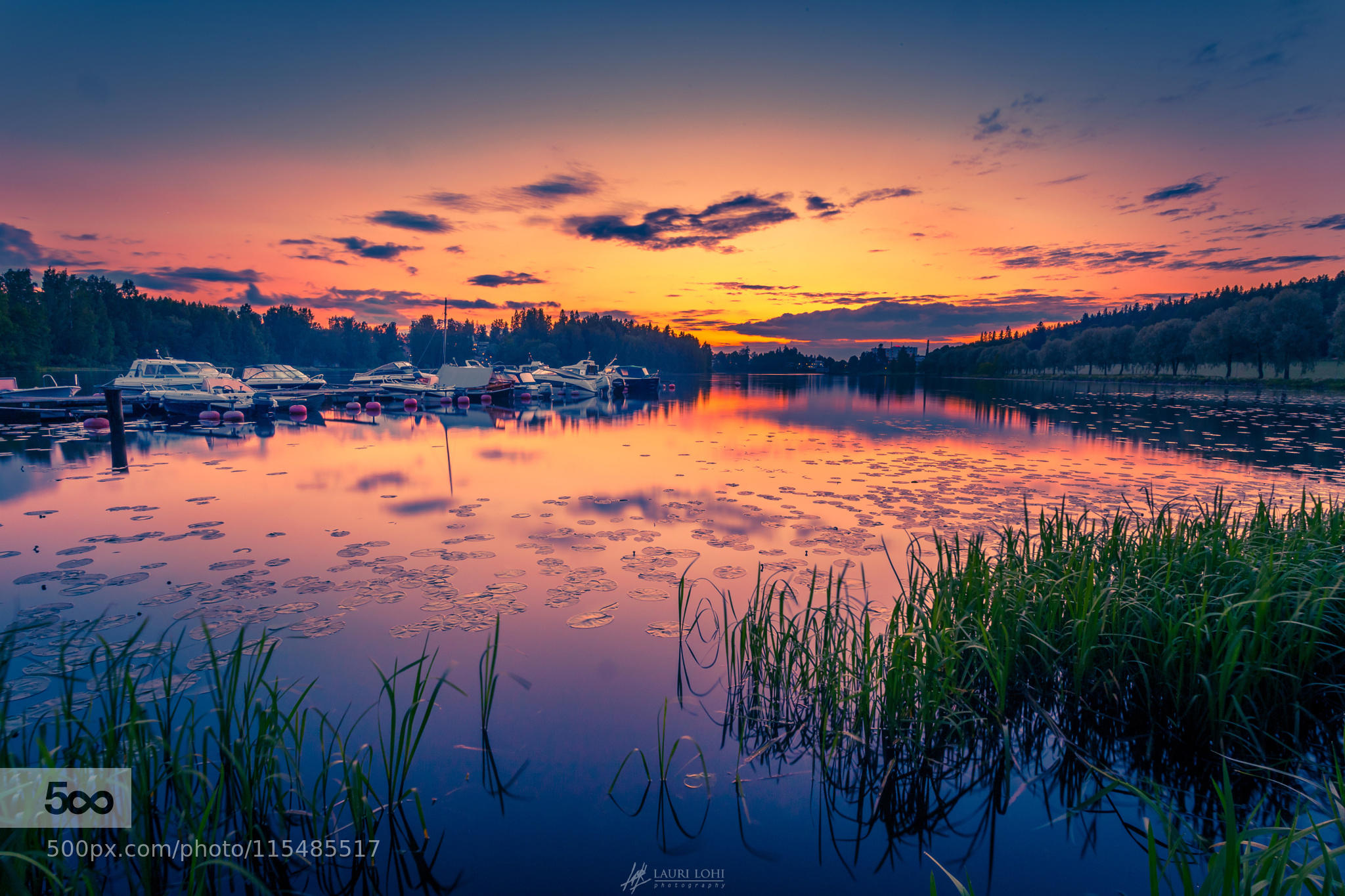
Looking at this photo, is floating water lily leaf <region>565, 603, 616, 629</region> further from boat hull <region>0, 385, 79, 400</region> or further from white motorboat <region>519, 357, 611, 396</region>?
white motorboat <region>519, 357, 611, 396</region>

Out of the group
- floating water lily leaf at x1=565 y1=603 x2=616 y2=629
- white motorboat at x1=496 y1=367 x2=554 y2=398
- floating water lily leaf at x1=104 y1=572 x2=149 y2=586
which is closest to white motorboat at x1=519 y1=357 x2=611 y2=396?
white motorboat at x1=496 y1=367 x2=554 y2=398

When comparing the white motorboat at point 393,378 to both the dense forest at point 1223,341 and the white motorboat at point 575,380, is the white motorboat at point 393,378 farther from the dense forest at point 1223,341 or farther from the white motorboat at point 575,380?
the dense forest at point 1223,341

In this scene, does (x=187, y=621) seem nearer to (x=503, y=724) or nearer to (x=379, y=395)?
(x=503, y=724)

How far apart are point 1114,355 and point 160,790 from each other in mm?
106546

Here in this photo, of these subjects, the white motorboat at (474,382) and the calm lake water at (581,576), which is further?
the white motorboat at (474,382)

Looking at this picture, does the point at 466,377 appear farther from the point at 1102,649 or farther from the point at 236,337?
the point at 236,337

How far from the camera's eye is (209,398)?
82.2 ft

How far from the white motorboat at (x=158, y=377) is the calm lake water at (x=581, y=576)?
8.09 m

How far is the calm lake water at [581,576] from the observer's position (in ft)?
10.4

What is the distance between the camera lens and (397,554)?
7691mm

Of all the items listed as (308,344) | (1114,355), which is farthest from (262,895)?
(308,344)

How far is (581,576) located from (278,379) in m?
35.6

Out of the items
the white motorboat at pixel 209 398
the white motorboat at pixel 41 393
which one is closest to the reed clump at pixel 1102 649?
the white motorboat at pixel 209 398

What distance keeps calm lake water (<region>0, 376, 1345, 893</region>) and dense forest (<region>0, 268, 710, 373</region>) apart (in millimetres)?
33776
